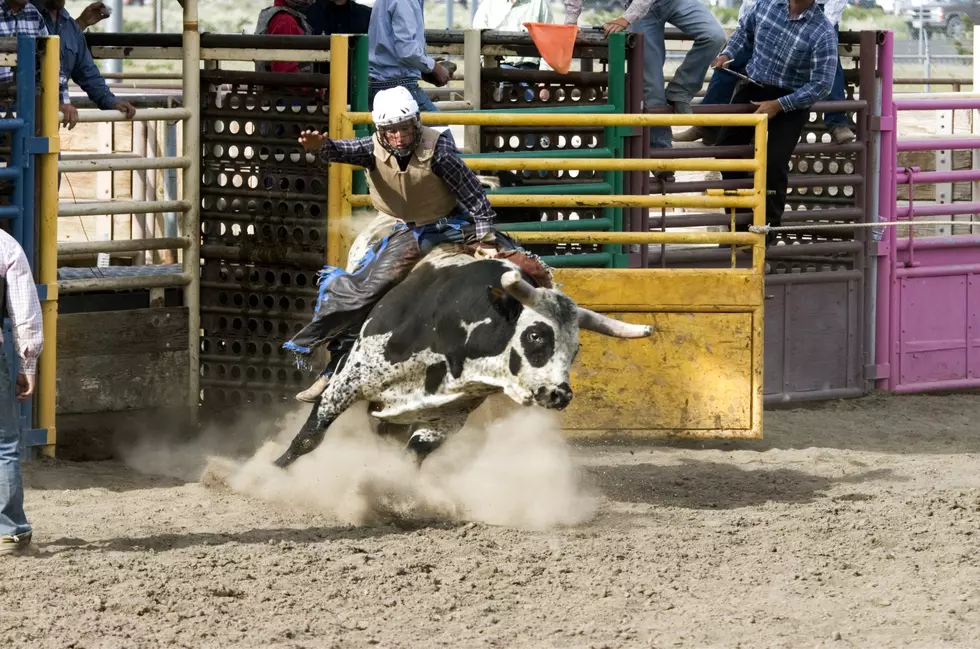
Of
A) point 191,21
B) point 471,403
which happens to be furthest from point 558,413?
point 191,21

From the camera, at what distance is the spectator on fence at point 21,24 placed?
317 inches

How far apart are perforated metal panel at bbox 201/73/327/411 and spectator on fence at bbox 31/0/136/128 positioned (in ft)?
1.79

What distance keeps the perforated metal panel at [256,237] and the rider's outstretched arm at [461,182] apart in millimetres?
1803

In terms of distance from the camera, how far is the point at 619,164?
337 inches

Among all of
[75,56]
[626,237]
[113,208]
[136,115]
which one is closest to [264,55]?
[136,115]

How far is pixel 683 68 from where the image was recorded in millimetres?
9812

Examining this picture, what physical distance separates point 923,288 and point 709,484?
133 inches

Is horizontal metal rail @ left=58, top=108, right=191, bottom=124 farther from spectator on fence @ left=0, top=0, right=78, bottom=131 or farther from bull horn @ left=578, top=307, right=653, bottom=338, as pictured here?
bull horn @ left=578, top=307, right=653, bottom=338

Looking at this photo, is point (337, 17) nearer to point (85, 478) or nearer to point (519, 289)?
point (85, 478)

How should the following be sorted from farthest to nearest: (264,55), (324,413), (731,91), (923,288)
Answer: (923,288) < (731,91) < (264,55) < (324,413)

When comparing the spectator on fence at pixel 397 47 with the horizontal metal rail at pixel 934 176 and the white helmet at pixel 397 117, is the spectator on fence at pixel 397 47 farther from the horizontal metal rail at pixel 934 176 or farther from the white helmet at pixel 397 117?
the horizontal metal rail at pixel 934 176

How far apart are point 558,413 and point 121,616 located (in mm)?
3610

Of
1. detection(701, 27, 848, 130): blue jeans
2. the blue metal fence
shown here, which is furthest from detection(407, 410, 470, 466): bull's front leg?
detection(701, 27, 848, 130): blue jeans

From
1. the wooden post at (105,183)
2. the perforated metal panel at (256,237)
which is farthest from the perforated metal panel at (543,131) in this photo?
Result: the wooden post at (105,183)
